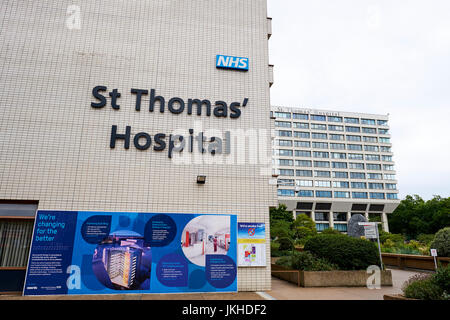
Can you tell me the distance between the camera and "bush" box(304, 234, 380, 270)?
1216 cm

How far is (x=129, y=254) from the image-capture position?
10.0 metres

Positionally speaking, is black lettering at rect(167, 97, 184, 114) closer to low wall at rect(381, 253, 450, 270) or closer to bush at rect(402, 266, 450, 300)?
bush at rect(402, 266, 450, 300)

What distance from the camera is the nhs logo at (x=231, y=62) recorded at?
1280cm

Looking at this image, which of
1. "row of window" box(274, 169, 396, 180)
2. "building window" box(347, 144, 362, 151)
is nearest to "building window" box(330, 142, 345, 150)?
"building window" box(347, 144, 362, 151)

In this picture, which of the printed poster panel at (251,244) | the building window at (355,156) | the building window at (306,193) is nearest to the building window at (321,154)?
the building window at (355,156)

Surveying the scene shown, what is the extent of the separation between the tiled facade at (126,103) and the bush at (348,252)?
357 centimetres

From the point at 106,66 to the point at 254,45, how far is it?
22.5 feet

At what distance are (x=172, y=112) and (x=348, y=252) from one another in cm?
987

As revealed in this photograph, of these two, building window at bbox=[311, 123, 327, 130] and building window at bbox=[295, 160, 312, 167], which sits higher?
building window at bbox=[311, 123, 327, 130]

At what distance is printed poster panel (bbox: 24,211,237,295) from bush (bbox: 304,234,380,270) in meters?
4.76

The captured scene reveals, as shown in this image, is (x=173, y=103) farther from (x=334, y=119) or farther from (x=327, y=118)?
(x=334, y=119)

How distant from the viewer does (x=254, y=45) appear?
13.4 meters

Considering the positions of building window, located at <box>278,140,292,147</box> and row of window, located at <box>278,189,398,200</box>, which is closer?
row of window, located at <box>278,189,398,200</box>

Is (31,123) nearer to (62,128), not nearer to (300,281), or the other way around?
(62,128)
